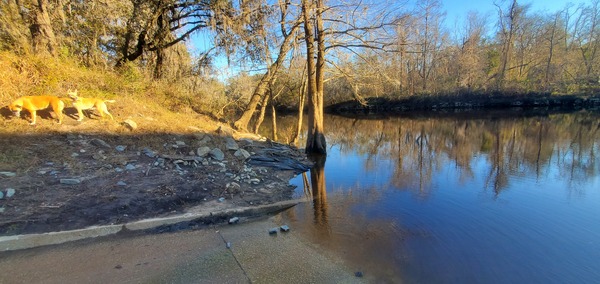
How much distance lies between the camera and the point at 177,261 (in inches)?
157

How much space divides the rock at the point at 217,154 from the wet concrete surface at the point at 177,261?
11.9ft

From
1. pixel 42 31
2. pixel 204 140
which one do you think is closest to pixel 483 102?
pixel 204 140

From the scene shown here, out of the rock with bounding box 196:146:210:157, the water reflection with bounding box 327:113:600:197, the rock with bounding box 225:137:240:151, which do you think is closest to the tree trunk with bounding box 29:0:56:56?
the rock with bounding box 196:146:210:157

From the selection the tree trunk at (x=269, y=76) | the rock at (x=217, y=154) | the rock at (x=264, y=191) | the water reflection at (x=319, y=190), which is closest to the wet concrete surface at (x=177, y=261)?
the water reflection at (x=319, y=190)

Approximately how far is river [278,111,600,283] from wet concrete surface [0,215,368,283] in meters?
0.58

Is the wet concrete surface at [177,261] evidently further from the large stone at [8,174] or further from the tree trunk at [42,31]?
the tree trunk at [42,31]

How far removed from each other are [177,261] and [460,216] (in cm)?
561

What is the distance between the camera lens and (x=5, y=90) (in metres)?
7.14

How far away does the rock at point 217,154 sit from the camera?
8383 millimetres

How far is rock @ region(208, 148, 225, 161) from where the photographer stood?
838 centimetres

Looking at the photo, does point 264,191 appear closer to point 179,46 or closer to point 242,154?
point 242,154

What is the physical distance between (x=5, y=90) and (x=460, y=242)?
418 inches

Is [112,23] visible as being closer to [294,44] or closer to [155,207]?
[294,44]

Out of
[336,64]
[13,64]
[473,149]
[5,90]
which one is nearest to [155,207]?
[5,90]
